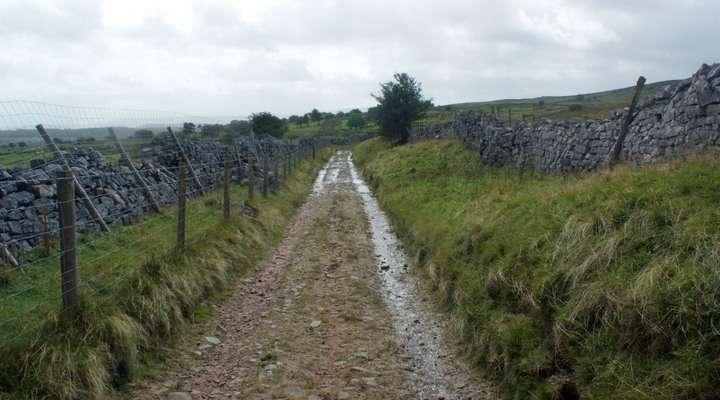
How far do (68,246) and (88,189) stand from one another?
678 centimetres

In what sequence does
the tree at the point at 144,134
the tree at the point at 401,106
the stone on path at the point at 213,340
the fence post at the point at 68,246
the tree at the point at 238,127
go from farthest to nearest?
the tree at the point at 401,106 < the tree at the point at 238,127 < the tree at the point at 144,134 < the stone on path at the point at 213,340 < the fence post at the point at 68,246

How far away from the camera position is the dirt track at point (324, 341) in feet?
18.9

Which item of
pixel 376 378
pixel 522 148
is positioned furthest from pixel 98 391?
pixel 522 148

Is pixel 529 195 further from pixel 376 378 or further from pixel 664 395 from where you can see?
pixel 664 395

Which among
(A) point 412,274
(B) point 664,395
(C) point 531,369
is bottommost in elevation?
(A) point 412,274

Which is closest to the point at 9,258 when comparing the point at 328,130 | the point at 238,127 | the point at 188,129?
the point at 188,129

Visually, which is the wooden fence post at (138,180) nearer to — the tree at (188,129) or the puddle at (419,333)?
the puddle at (419,333)

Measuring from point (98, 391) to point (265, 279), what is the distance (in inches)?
190

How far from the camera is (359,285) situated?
31.2 feet

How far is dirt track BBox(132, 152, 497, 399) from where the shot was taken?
18.9 ft

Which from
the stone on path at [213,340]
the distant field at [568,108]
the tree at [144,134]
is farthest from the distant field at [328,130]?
the stone on path at [213,340]

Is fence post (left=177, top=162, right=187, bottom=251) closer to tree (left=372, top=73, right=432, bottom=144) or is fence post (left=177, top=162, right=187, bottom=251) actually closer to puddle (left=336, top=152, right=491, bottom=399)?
puddle (left=336, top=152, right=491, bottom=399)

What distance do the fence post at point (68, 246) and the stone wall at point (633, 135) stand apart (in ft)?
30.7

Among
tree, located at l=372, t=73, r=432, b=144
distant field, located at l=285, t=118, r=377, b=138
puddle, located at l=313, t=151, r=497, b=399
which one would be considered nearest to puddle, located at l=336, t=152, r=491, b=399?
puddle, located at l=313, t=151, r=497, b=399
